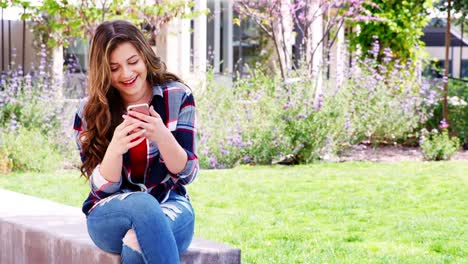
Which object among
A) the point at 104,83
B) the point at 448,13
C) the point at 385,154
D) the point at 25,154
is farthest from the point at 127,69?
the point at 448,13

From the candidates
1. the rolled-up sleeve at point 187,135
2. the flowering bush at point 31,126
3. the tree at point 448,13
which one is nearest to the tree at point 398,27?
the tree at point 448,13

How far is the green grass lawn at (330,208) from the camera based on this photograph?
5.29m

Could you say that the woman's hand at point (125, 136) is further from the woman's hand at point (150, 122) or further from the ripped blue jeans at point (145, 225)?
the ripped blue jeans at point (145, 225)

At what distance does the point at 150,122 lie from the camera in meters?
3.07

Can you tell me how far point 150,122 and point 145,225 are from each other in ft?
1.19

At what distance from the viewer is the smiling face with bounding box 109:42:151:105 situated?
3203 mm

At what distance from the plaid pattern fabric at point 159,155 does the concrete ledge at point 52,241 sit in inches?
8.5

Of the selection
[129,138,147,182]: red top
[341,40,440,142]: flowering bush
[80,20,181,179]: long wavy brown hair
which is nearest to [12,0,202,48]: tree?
[341,40,440,142]: flowering bush

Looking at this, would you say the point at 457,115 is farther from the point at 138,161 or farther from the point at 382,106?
the point at 138,161

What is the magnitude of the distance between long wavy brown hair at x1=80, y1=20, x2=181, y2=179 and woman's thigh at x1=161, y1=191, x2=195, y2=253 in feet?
1.06

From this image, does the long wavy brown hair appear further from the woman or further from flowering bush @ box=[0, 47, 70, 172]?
flowering bush @ box=[0, 47, 70, 172]

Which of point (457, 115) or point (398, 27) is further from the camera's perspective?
point (398, 27)

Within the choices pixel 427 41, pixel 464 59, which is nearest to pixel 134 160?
pixel 427 41

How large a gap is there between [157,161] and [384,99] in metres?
8.15
